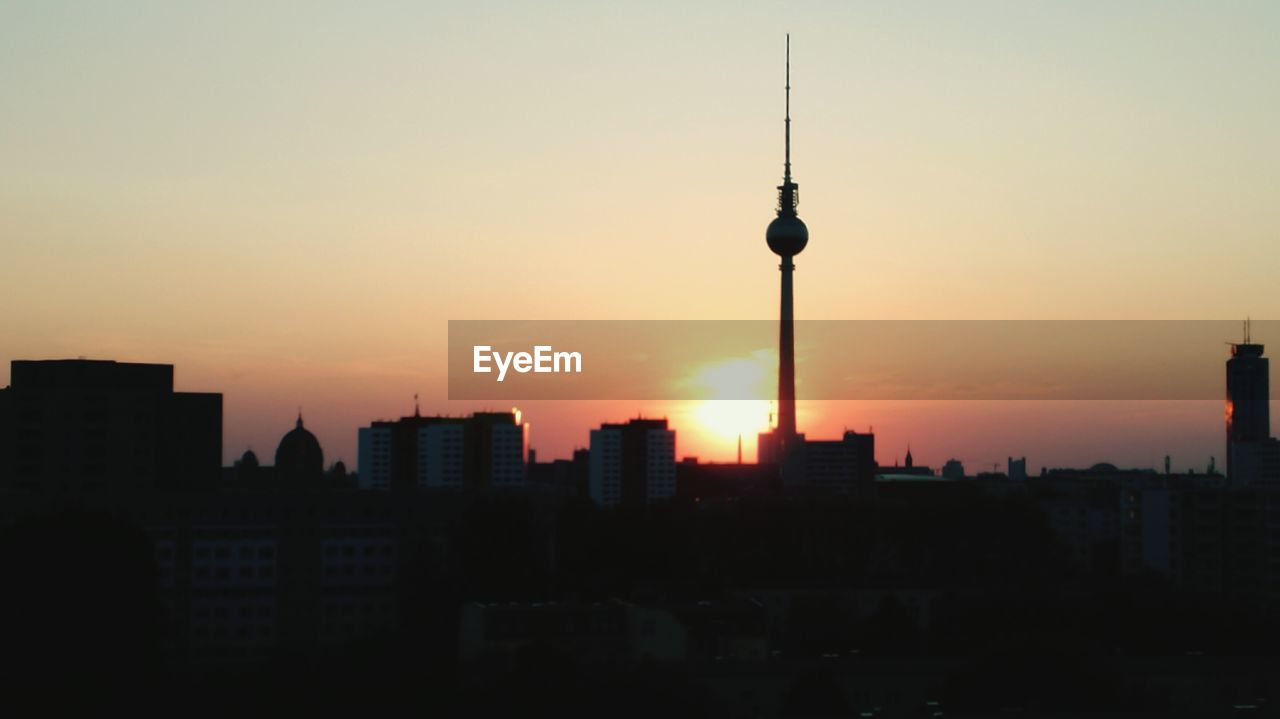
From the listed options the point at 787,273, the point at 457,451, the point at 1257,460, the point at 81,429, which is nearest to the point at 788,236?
the point at 787,273

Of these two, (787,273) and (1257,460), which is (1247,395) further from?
(787,273)

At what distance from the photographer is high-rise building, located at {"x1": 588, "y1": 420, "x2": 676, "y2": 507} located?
134 meters

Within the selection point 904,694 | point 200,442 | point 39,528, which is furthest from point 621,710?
point 200,442

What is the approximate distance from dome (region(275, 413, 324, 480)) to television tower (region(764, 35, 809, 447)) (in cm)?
3781

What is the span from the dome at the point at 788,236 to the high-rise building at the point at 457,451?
25.4m

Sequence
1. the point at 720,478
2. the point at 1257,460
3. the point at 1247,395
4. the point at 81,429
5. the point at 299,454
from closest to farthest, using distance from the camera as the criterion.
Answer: the point at 81,429, the point at 299,454, the point at 720,478, the point at 1257,460, the point at 1247,395

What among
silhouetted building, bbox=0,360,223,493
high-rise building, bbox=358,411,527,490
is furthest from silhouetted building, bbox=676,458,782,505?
silhouetted building, bbox=0,360,223,493

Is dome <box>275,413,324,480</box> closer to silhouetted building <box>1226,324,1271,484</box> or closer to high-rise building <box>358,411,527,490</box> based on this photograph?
high-rise building <box>358,411,527,490</box>

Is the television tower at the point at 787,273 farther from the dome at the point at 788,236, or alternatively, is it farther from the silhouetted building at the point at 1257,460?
the silhouetted building at the point at 1257,460

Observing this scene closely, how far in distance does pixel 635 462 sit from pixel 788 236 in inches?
880

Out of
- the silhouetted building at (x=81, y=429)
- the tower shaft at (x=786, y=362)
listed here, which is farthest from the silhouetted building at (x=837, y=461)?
the silhouetted building at (x=81, y=429)

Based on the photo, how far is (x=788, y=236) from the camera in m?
140

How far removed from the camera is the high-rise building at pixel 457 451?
449 feet

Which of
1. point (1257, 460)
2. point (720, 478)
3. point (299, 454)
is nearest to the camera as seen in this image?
point (299, 454)
